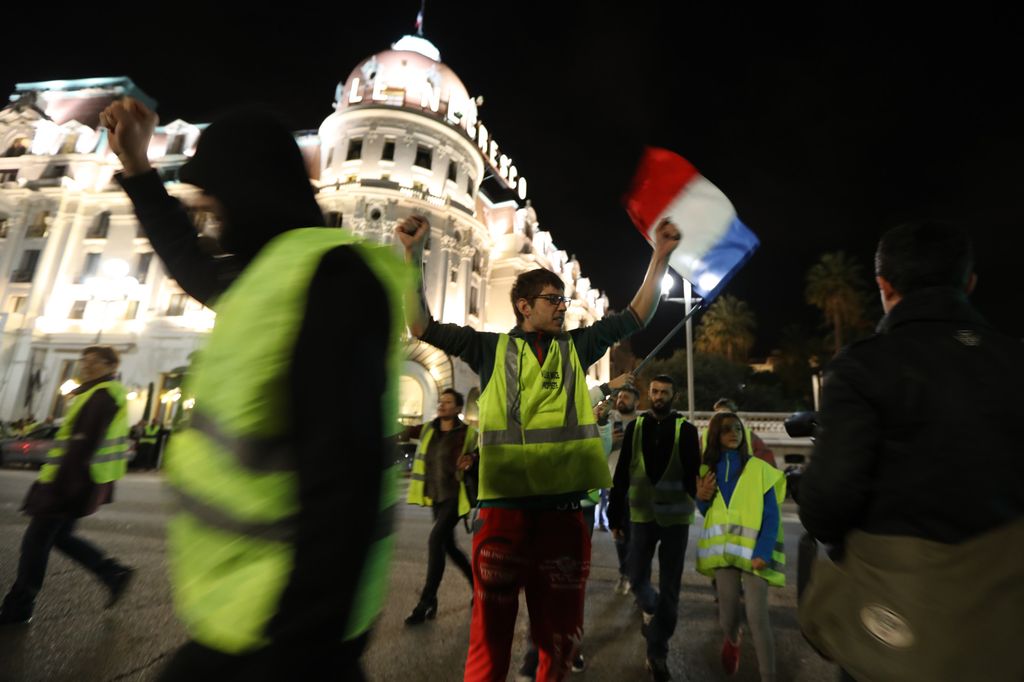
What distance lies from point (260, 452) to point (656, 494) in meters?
3.90

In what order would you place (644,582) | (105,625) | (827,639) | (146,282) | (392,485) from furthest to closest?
(146,282) < (644,582) < (105,625) < (827,639) < (392,485)

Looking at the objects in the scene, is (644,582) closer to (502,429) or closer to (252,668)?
(502,429)

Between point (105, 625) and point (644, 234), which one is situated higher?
point (644, 234)

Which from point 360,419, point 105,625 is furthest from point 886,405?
point 105,625

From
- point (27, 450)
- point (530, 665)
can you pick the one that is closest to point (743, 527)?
point (530, 665)

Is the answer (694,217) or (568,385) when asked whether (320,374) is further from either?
(694,217)

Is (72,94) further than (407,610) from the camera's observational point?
Yes

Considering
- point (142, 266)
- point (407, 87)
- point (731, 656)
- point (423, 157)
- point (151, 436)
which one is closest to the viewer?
point (731, 656)

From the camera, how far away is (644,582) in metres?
4.45

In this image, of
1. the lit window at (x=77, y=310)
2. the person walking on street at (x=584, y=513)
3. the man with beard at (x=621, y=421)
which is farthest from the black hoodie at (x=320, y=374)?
the lit window at (x=77, y=310)

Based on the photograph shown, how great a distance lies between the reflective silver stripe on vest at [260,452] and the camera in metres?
1.07

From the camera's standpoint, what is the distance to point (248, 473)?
107 centimetres

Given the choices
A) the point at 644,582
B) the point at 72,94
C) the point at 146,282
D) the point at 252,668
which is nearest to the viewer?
the point at 252,668

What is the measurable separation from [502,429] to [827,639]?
1549mm
